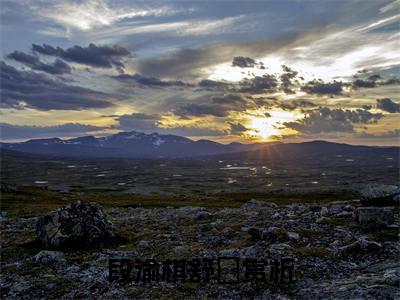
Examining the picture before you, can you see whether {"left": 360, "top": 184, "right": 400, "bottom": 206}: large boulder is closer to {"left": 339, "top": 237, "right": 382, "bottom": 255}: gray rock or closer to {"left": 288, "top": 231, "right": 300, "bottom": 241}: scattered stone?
{"left": 288, "top": 231, "right": 300, "bottom": 241}: scattered stone

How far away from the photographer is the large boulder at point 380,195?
27.8 meters

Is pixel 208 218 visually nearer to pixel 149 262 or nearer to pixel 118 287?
pixel 149 262

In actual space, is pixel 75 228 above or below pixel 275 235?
above

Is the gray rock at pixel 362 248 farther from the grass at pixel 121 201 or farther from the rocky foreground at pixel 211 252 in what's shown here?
the grass at pixel 121 201

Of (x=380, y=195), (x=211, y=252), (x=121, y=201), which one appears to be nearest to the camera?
(x=211, y=252)

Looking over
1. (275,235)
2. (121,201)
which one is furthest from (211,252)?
(121,201)

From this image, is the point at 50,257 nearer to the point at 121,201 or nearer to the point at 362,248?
the point at 362,248

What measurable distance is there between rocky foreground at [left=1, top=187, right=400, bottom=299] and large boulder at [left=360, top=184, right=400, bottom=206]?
61 cm

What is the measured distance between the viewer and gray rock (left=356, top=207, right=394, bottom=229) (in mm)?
19703

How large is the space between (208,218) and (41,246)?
13239mm

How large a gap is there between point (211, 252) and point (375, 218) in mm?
9675

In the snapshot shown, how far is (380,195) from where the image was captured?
2853 cm

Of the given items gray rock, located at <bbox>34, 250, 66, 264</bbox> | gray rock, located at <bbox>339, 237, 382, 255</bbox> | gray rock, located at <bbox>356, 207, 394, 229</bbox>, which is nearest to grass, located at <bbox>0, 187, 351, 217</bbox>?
gray rock, located at <bbox>34, 250, 66, 264</bbox>

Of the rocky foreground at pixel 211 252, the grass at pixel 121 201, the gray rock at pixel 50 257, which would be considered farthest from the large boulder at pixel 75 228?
the grass at pixel 121 201
